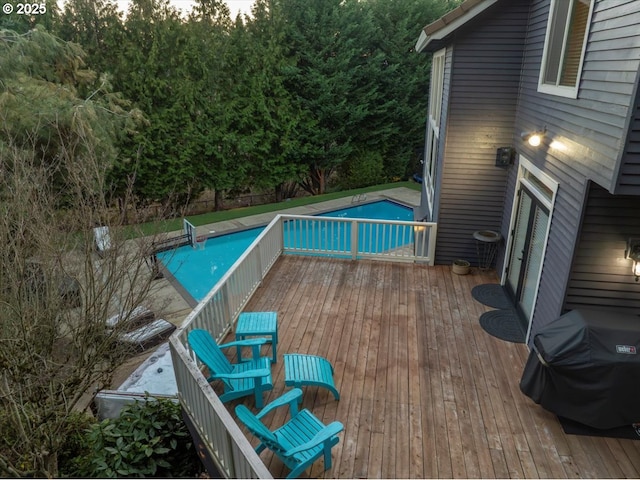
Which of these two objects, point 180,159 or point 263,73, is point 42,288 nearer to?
point 180,159

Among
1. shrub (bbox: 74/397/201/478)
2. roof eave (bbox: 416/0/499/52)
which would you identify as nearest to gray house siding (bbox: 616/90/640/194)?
roof eave (bbox: 416/0/499/52)

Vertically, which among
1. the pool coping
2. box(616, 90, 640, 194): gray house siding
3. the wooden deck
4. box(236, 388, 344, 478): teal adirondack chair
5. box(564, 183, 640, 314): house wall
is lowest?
the pool coping

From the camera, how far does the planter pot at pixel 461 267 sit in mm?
7316

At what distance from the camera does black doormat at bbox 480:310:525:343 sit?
557 centimetres

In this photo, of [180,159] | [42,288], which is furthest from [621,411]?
[180,159]

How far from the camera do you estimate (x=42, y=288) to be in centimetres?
468

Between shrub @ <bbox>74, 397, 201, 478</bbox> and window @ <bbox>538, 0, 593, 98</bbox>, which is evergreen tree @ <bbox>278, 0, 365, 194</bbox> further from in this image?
shrub @ <bbox>74, 397, 201, 478</bbox>

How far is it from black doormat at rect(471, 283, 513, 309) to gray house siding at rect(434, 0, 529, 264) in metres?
0.85

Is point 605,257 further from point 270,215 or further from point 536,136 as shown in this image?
point 270,215

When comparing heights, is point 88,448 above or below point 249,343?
below

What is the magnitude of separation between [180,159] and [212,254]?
4.22 metres

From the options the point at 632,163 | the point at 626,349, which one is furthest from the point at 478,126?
the point at 626,349

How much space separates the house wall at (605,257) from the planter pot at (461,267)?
293 centimetres

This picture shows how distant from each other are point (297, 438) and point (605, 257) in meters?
3.42
